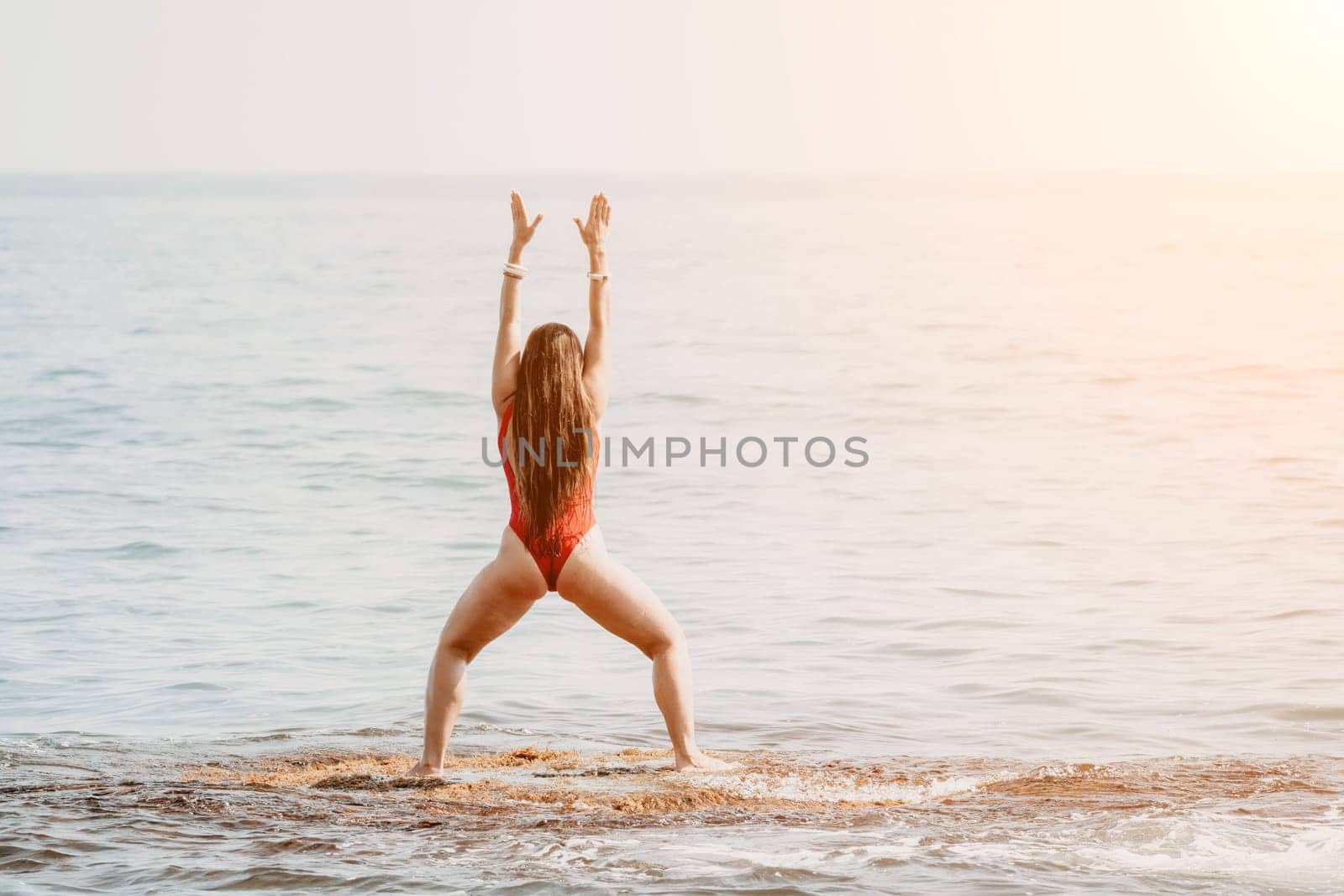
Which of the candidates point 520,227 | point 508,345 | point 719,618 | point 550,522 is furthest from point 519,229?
point 719,618

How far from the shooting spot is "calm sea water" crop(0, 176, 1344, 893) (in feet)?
16.7

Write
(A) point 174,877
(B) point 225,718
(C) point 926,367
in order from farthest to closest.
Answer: (C) point 926,367, (B) point 225,718, (A) point 174,877

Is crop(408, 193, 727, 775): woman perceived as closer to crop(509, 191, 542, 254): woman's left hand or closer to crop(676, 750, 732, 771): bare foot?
crop(509, 191, 542, 254): woman's left hand

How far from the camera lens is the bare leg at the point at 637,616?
18.7ft

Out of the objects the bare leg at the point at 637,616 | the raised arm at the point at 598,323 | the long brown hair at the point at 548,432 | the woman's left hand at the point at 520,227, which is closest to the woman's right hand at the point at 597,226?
the raised arm at the point at 598,323

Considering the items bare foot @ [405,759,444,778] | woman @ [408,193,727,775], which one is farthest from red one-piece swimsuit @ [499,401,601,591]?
bare foot @ [405,759,444,778]

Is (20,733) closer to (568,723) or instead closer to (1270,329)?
(568,723)

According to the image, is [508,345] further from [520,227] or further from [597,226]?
[597,226]

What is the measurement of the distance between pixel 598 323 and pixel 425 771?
189cm

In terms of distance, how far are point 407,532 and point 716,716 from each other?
20.5 feet

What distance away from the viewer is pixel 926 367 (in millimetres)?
27250

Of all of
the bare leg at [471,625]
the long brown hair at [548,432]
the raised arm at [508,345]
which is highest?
the raised arm at [508,345]

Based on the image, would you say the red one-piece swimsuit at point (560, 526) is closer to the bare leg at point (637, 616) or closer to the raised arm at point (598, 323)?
the bare leg at point (637, 616)

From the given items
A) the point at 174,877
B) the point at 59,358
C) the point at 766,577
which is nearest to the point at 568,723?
the point at 174,877
